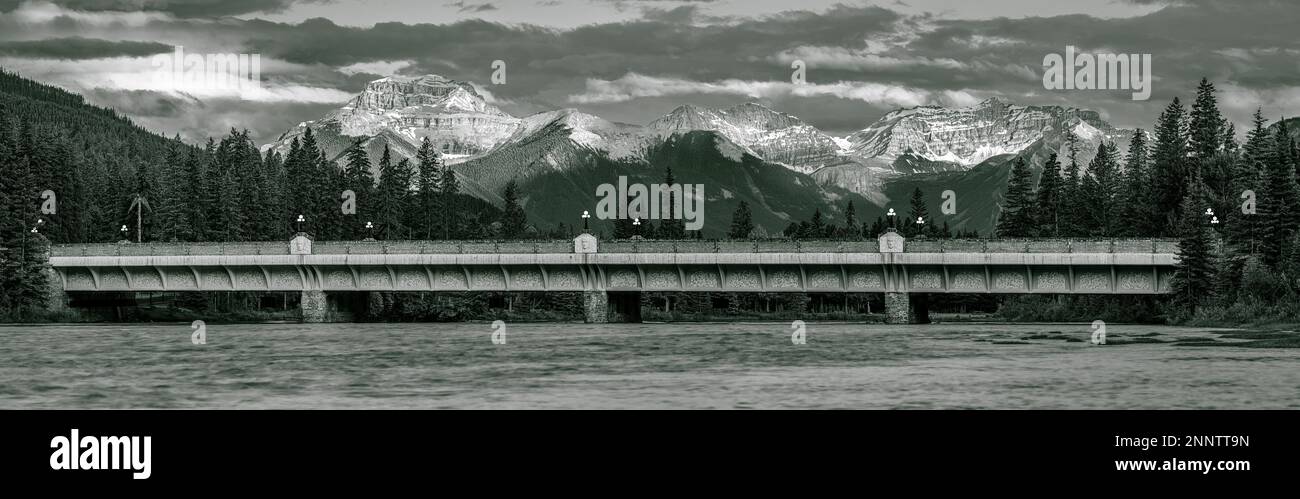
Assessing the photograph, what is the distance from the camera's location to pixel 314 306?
113500 mm

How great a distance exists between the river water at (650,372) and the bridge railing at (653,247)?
10.2m

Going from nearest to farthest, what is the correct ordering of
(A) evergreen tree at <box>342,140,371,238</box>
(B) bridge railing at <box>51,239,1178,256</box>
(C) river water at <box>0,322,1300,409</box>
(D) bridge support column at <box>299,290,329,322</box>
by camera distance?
(C) river water at <box>0,322,1300,409</box> < (B) bridge railing at <box>51,239,1178,256</box> < (D) bridge support column at <box>299,290,329,322</box> < (A) evergreen tree at <box>342,140,371,238</box>

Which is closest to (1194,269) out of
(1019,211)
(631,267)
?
(631,267)

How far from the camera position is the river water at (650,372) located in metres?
41.8

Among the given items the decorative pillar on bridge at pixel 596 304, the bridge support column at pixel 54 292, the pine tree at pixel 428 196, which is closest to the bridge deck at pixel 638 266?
the decorative pillar on bridge at pixel 596 304

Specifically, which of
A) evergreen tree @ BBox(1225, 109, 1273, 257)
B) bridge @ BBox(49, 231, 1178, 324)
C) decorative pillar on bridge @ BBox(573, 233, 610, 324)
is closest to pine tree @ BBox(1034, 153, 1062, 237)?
evergreen tree @ BBox(1225, 109, 1273, 257)

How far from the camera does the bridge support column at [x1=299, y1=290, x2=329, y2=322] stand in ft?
372

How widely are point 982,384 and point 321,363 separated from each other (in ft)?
88.0

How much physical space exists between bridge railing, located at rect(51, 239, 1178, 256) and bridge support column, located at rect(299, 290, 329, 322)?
3512 mm

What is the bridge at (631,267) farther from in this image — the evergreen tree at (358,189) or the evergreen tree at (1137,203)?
the evergreen tree at (358,189)

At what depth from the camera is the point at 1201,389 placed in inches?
1716

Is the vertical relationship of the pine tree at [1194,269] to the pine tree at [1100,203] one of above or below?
below

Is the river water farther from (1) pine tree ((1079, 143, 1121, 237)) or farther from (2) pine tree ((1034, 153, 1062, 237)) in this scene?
(2) pine tree ((1034, 153, 1062, 237))
